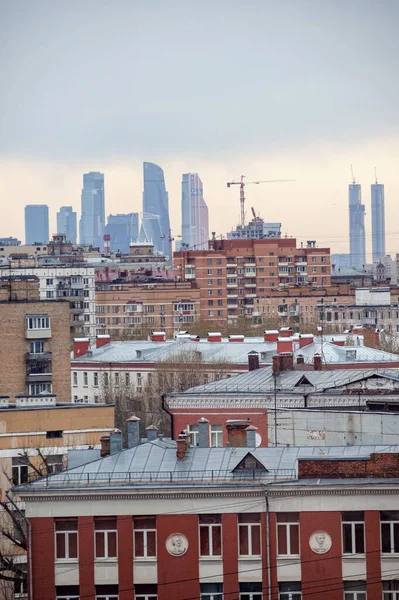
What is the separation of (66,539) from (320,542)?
14.1 feet

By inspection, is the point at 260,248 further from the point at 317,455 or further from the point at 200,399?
the point at 317,455

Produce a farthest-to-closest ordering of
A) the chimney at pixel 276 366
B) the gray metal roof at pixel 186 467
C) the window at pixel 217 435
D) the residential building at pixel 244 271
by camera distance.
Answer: the residential building at pixel 244 271, the chimney at pixel 276 366, the window at pixel 217 435, the gray metal roof at pixel 186 467

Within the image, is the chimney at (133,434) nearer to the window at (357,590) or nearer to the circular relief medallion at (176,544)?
the circular relief medallion at (176,544)

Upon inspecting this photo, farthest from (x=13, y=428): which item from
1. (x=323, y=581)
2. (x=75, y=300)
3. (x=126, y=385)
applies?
(x=75, y=300)

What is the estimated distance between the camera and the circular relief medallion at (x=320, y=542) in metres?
32.1

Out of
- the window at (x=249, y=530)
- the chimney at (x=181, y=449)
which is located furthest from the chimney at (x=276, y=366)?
the window at (x=249, y=530)

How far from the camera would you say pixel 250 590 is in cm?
3225

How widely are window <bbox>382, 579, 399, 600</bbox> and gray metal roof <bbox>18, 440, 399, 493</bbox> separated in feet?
7.29

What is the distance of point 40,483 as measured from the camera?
108ft

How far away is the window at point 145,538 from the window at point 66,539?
40.7 inches

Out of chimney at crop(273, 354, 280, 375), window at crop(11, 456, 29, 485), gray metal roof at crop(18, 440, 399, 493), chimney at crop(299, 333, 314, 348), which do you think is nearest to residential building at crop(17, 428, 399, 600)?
gray metal roof at crop(18, 440, 399, 493)

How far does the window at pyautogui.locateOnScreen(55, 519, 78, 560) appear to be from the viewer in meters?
32.5

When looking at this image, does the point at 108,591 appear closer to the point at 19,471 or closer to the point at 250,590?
the point at 250,590

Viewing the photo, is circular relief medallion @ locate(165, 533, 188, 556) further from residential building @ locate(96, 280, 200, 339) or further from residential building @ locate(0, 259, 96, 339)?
residential building @ locate(96, 280, 200, 339)
